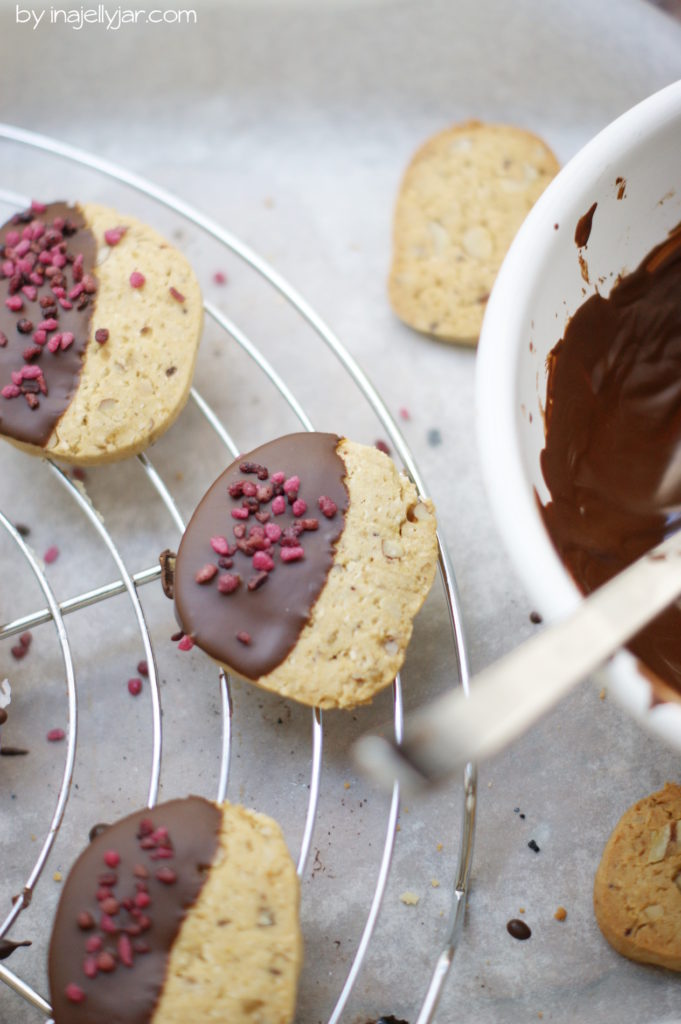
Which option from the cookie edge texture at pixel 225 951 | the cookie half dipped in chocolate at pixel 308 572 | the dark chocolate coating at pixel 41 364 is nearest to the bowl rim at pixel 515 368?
the cookie half dipped in chocolate at pixel 308 572

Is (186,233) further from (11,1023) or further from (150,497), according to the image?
(11,1023)

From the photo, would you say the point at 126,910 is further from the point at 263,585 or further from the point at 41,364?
the point at 41,364

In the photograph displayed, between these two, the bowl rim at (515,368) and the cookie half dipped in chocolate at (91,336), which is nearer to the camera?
the bowl rim at (515,368)

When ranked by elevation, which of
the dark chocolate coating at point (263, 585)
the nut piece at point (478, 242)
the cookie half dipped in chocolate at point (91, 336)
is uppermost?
the nut piece at point (478, 242)

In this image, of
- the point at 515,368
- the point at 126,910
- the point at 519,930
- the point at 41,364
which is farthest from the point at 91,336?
the point at 519,930

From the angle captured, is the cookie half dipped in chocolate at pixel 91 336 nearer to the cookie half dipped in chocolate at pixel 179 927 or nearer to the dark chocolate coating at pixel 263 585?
the dark chocolate coating at pixel 263 585

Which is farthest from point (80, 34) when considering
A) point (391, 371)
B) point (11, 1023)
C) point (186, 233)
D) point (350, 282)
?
point (11, 1023)
